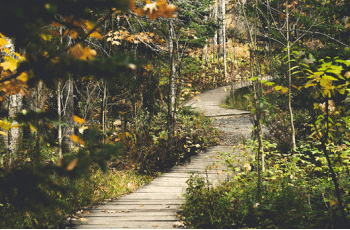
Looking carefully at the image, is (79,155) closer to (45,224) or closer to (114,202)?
(45,224)

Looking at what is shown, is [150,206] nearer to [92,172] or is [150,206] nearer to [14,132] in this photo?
[92,172]

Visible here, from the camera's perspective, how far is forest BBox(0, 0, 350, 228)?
1.19 meters

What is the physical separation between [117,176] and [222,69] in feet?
52.7

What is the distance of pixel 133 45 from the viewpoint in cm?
856

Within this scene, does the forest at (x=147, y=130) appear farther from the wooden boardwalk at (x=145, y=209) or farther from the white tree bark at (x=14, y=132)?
the wooden boardwalk at (x=145, y=209)

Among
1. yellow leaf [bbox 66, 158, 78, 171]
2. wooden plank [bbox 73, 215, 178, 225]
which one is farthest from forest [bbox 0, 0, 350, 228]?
wooden plank [bbox 73, 215, 178, 225]

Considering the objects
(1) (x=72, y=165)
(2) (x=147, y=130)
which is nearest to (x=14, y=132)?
(2) (x=147, y=130)

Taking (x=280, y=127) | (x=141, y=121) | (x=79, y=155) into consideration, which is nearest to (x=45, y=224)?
(x=79, y=155)

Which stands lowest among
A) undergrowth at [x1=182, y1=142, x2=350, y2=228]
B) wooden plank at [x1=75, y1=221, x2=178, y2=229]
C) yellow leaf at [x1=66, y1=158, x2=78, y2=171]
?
wooden plank at [x1=75, y1=221, x2=178, y2=229]

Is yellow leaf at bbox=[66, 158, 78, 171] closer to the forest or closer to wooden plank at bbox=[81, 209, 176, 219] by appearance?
the forest

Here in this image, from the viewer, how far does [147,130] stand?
29.0ft

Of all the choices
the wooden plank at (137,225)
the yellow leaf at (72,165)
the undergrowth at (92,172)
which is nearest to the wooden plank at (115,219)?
the wooden plank at (137,225)

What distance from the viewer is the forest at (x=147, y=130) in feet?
3.92

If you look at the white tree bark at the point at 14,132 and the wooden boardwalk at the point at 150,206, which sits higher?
the white tree bark at the point at 14,132
